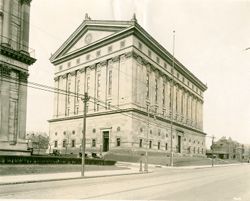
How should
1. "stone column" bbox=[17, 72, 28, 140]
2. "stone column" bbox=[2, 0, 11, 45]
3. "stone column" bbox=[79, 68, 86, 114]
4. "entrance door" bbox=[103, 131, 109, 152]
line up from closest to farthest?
1. "stone column" bbox=[2, 0, 11, 45]
2. "stone column" bbox=[17, 72, 28, 140]
3. "entrance door" bbox=[103, 131, 109, 152]
4. "stone column" bbox=[79, 68, 86, 114]

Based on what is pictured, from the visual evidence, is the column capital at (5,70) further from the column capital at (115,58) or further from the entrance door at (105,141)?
the entrance door at (105,141)

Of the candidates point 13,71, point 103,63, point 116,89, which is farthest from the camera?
point 103,63

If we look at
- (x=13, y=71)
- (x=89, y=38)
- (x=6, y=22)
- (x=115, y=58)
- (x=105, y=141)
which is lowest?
(x=105, y=141)

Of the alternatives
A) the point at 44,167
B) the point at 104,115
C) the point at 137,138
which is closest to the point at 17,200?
the point at 44,167

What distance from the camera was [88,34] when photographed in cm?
6800

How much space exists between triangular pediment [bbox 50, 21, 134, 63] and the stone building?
24.9 metres

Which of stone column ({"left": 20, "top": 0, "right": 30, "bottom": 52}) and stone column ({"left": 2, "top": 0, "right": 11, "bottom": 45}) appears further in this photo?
stone column ({"left": 20, "top": 0, "right": 30, "bottom": 52})

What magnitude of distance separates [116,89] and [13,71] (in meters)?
28.8

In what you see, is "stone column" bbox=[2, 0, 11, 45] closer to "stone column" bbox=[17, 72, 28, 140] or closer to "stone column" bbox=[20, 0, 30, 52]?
"stone column" bbox=[20, 0, 30, 52]

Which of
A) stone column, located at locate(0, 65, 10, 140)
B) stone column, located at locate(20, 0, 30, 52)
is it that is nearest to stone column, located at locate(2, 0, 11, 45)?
stone column, located at locate(20, 0, 30, 52)

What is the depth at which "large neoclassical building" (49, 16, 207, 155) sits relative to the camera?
59.5 meters

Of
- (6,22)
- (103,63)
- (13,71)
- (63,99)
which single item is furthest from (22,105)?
(63,99)

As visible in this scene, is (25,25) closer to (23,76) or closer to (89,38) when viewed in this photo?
(23,76)

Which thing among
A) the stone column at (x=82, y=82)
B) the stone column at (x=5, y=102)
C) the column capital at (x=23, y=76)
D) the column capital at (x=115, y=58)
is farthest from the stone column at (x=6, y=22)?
the stone column at (x=82, y=82)
